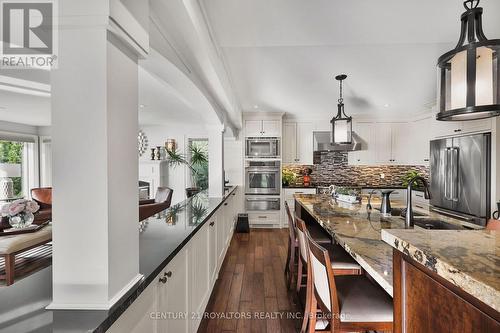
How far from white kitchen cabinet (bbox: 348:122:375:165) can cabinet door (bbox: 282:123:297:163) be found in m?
1.32

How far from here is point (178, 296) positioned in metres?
1.40

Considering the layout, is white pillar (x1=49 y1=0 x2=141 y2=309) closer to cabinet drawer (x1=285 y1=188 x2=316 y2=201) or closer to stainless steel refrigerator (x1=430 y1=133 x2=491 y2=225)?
stainless steel refrigerator (x1=430 y1=133 x2=491 y2=225)

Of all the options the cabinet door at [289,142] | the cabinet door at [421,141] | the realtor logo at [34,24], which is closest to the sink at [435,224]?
the realtor logo at [34,24]

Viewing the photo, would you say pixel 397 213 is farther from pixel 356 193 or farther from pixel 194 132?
pixel 194 132

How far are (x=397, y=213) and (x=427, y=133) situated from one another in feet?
11.1

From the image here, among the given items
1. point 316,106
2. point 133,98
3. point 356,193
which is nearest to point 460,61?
point 133,98

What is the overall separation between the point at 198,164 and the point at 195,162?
0.12 metres

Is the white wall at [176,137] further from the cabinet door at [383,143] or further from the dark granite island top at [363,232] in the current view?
the dark granite island top at [363,232]

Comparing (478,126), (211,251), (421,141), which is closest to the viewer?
(211,251)

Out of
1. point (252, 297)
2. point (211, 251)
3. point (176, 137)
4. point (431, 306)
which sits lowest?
point (252, 297)

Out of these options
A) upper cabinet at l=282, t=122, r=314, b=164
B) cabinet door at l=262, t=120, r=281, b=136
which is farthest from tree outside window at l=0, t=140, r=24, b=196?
upper cabinet at l=282, t=122, r=314, b=164

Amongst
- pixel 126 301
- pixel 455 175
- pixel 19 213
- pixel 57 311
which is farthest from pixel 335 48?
pixel 19 213

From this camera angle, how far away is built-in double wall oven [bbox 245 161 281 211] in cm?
534

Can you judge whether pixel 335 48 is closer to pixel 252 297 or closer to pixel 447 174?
pixel 447 174
